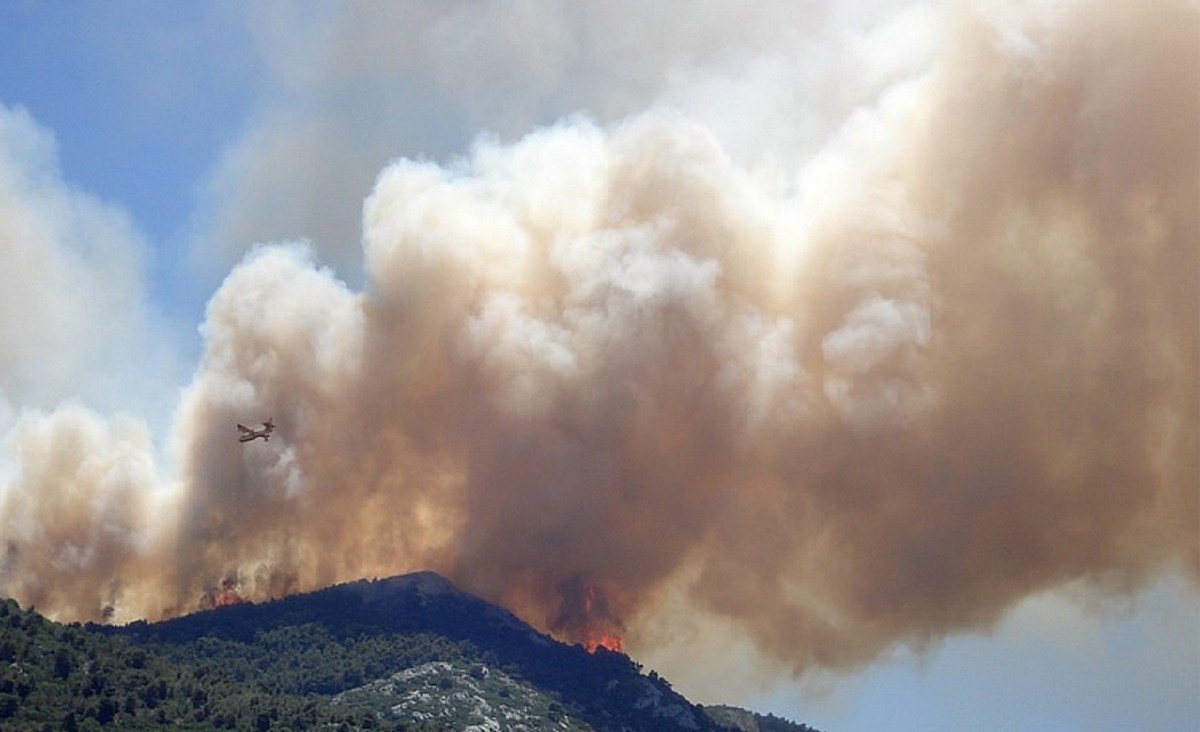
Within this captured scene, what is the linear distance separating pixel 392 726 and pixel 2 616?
5036 centimetres

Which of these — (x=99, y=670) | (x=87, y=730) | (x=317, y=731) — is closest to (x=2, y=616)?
(x=99, y=670)

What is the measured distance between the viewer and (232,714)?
193625mm

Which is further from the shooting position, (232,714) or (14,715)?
(232,714)

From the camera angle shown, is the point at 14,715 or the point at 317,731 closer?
the point at 14,715

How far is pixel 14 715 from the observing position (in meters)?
175

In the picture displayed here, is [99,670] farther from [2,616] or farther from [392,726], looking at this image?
[392,726]

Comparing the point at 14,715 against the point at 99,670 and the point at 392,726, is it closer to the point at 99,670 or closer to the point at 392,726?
the point at 99,670

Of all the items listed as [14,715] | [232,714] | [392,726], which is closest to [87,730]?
[14,715]

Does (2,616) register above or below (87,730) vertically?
above

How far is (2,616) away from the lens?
200 m

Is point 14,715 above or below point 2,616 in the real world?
below

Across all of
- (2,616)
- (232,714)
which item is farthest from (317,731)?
(2,616)

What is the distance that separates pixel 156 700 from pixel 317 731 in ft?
68.0

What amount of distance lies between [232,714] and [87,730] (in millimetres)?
21165
